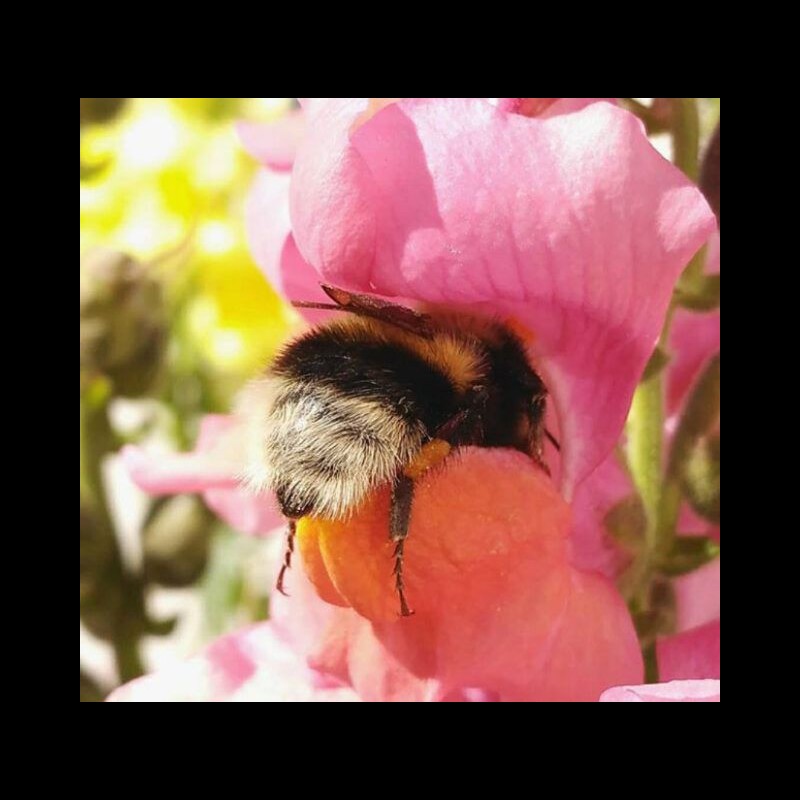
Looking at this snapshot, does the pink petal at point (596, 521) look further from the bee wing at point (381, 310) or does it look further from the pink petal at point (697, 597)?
the bee wing at point (381, 310)

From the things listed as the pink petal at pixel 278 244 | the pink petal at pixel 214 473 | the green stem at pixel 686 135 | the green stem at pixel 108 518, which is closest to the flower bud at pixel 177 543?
the green stem at pixel 108 518

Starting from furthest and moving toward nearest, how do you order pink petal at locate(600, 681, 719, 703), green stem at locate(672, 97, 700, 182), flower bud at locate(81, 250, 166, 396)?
1. flower bud at locate(81, 250, 166, 396)
2. green stem at locate(672, 97, 700, 182)
3. pink petal at locate(600, 681, 719, 703)

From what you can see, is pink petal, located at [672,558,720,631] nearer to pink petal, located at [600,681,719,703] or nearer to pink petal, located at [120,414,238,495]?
pink petal, located at [600,681,719,703]

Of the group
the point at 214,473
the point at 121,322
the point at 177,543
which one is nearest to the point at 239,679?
the point at 214,473

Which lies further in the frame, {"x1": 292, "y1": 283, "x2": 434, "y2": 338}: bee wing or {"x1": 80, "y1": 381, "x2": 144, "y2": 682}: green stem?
{"x1": 80, "y1": 381, "x2": 144, "y2": 682}: green stem

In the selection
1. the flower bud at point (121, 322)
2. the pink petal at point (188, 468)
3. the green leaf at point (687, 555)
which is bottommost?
the green leaf at point (687, 555)

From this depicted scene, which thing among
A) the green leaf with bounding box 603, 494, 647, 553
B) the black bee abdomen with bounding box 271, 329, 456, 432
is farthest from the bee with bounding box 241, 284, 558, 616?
the green leaf with bounding box 603, 494, 647, 553
